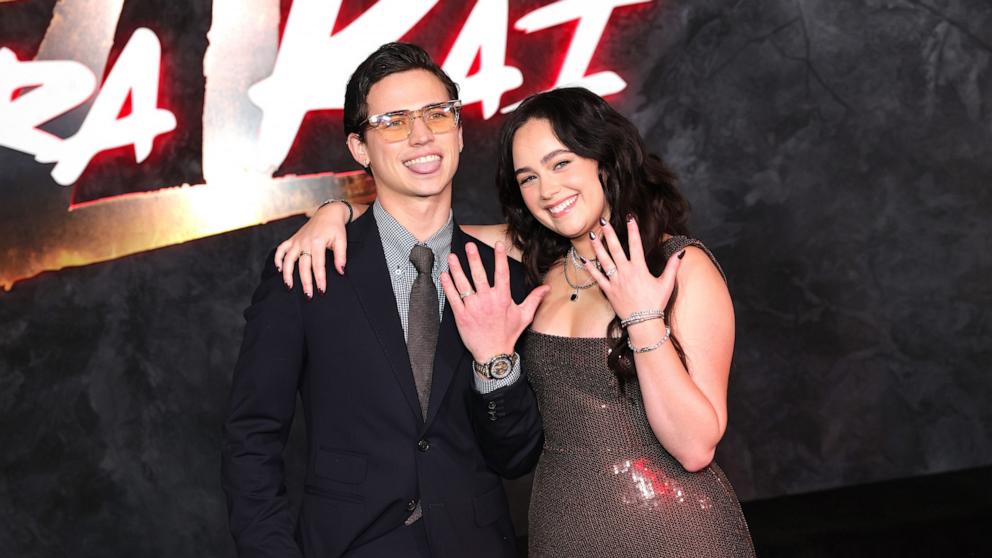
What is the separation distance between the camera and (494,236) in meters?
2.52

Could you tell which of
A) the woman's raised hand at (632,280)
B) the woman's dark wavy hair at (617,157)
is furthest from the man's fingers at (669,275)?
the woman's dark wavy hair at (617,157)

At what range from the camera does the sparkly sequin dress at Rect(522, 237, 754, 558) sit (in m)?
2.04

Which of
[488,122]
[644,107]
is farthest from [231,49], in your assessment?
[644,107]

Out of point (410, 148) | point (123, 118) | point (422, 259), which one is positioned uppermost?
point (123, 118)

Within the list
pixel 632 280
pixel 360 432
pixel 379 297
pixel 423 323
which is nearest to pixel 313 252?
pixel 379 297

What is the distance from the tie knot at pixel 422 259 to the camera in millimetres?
2111

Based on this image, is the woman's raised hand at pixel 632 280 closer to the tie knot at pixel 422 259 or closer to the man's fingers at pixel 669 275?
the man's fingers at pixel 669 275

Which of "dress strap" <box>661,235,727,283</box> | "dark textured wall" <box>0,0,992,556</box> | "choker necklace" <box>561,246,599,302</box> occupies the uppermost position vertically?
"dress strap" <box>661,235,727,283</box>

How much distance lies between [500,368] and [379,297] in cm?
30

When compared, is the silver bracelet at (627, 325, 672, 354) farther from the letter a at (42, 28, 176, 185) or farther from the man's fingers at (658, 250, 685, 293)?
the letter a at (42, 28, 176, 185)

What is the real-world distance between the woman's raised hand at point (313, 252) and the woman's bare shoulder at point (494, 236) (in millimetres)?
428

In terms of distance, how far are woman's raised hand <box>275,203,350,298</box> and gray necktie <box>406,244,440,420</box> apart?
0.16 metres

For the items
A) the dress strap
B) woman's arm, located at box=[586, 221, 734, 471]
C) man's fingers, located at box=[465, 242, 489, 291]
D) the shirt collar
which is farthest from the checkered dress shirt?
the dress strap

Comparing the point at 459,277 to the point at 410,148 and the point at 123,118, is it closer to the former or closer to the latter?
the point at 410,148
